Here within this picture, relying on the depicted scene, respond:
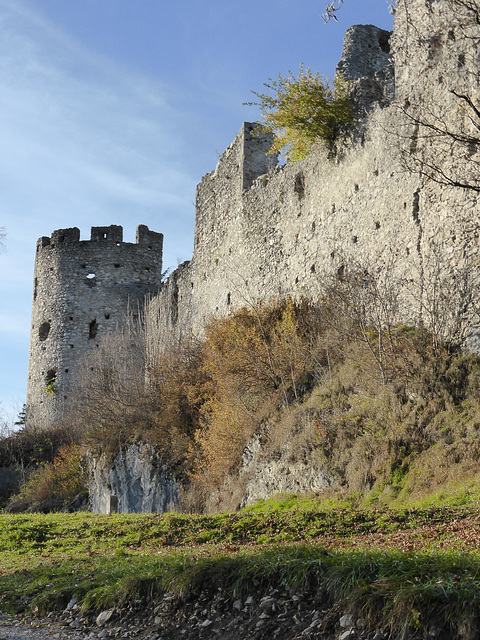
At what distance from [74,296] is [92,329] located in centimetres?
165

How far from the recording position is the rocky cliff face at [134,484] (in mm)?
15298

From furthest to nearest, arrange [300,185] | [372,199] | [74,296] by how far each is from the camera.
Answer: [74,296] < [300,185] < [372,199]

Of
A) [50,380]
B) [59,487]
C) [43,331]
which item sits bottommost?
[59,487]

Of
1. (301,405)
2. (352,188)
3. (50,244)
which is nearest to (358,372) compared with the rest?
(301,405)

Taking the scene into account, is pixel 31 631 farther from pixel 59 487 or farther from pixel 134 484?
pixel 59 487

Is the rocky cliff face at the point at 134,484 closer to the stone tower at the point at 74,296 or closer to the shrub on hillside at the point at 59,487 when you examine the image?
the shrub on hillside at the point at 59,487

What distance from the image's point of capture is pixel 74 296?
28.6m

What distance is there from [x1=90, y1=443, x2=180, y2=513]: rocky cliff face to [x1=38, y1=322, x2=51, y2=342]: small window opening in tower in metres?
11.4

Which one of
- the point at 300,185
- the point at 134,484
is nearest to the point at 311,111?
the point at 300,185

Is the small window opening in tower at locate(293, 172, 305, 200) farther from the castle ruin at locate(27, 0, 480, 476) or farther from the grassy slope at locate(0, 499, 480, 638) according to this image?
the grassy slope at locate(0, 499, 480, 638)

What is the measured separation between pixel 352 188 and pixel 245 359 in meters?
4.11

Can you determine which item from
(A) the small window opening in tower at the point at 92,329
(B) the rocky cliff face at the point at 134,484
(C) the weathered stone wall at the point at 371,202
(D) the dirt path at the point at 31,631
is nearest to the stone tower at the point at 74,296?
(A) the small window opening in tower at the point at 92,329

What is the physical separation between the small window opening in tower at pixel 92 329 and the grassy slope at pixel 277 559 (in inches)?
692

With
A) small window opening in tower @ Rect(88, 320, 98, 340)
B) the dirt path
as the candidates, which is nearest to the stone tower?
small window opening in tower @ Rect(88, 320, 98, 340)
